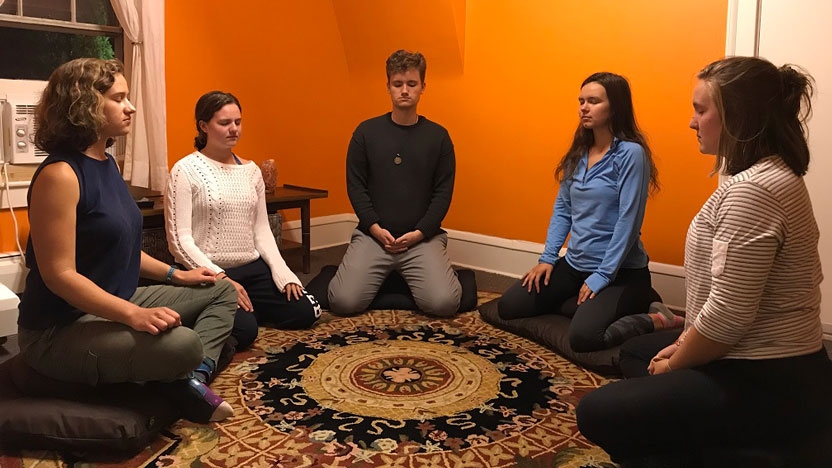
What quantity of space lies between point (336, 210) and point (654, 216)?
6.75 feet

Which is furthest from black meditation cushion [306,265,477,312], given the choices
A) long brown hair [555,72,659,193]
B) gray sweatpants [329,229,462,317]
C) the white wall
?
the white wall

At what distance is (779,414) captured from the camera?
1548 millimetres

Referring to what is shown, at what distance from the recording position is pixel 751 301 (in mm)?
1529

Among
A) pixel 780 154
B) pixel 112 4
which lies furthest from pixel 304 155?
pixel 780 154

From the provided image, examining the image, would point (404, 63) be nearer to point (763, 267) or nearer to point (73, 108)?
point (73, 108)

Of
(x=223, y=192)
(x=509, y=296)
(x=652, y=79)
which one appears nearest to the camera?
(x=223, y=192)

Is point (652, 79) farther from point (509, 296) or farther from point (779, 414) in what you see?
point (779, 414)

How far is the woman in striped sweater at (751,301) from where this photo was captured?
60.1 inches

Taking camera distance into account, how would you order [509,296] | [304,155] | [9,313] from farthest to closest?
1. [304,155]
2. [509,296]
3. [9,313]

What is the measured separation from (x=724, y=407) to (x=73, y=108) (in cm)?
171

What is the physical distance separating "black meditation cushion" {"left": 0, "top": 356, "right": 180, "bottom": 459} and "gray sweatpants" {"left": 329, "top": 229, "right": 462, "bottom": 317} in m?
1.26

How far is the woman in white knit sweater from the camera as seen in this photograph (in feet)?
9.02

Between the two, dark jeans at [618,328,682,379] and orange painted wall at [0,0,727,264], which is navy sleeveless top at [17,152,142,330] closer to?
dark jeans at [618,328,682,379]

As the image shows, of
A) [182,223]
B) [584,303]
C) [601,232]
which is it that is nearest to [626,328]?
[584,303]
